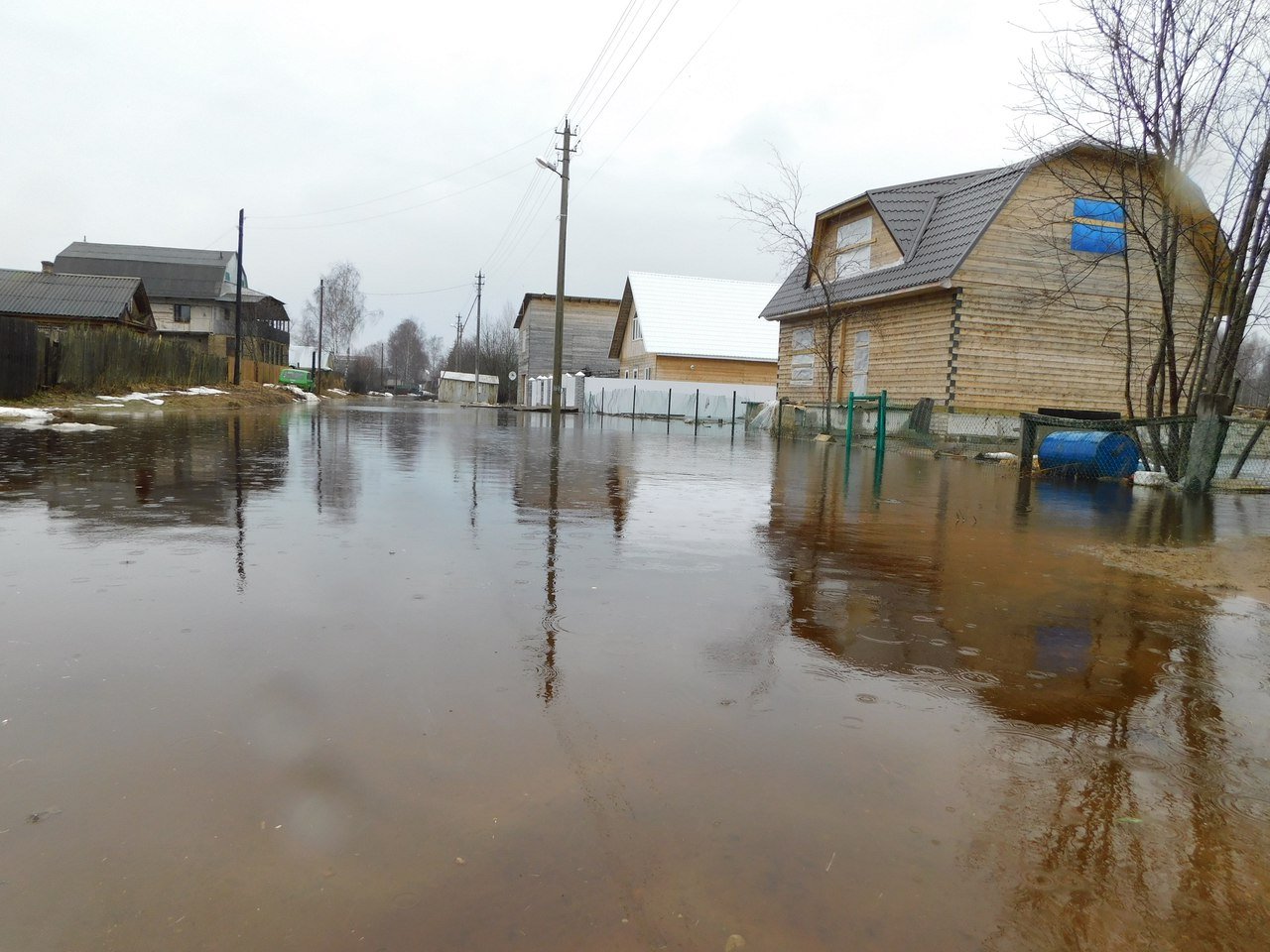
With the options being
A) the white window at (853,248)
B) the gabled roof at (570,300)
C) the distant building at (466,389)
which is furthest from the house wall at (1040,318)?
the distant building at (466,389)

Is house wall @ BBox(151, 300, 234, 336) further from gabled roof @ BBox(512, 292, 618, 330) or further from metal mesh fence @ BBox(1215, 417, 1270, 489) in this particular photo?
metal mesh fence @ BBox(1215, 417, 1270, 489)

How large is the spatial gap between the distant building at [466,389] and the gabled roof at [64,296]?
3650 centimetres

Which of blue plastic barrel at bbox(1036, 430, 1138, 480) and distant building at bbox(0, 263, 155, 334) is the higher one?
distant building at bbox(0, 263, 155, 334)

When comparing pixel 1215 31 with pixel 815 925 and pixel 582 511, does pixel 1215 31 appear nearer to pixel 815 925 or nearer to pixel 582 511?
pixel 582 511

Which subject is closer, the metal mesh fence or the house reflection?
the house reflection

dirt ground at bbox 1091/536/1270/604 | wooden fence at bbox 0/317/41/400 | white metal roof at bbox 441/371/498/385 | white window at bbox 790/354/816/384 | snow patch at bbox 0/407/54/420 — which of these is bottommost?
dirt ground at bbox 1091/536/1270/604

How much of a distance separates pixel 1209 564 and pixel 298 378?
71.8m

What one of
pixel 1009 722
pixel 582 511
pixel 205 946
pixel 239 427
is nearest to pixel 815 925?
pixel 205 946

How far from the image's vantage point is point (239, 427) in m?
19.6

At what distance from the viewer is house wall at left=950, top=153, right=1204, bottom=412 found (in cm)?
2202

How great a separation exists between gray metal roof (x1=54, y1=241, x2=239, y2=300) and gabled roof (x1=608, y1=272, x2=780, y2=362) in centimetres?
3644

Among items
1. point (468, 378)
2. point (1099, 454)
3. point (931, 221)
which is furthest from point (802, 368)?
point (468, 378)

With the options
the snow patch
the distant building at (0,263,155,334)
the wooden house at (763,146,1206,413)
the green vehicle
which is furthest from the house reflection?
the green vehicle

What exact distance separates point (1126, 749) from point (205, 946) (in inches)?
118
